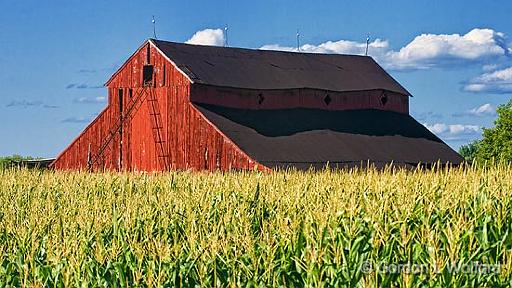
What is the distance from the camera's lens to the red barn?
46312 millimetres

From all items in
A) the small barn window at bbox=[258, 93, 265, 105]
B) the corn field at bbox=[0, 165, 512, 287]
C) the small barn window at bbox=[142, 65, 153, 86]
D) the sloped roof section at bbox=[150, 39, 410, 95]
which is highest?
the sloped roof section at bbox=[150, 39, 410, 95]

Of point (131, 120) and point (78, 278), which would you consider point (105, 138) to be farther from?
point (78, 278)

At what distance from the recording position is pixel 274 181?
83.5ft

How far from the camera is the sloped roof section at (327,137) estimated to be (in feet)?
151

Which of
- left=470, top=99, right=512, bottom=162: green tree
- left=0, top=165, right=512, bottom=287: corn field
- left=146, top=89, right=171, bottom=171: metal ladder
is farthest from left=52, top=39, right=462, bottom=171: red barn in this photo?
left=0, top=165, right=512, bottom=287: corn field

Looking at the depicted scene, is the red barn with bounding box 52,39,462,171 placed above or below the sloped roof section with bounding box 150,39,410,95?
below

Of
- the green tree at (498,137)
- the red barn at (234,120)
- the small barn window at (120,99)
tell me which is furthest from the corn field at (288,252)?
the green tree at (498,137)

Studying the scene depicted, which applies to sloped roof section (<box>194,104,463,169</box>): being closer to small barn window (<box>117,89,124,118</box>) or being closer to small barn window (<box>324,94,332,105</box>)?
small barn window (<box>324,94,332,105</box>)

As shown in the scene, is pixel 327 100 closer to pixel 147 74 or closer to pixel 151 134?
pixel 147 74

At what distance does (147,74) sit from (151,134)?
3227 millimetres

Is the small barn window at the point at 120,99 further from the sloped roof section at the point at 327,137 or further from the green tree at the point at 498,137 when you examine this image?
the green tree at the point at 498,137

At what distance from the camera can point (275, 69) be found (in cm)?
5516

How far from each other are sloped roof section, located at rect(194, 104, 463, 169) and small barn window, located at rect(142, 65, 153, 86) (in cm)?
349

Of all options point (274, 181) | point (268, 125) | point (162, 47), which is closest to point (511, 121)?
point (268, 125)
